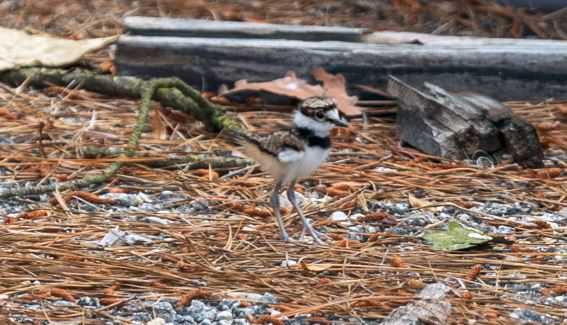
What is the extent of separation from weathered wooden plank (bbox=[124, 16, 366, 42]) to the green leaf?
7.66 ft

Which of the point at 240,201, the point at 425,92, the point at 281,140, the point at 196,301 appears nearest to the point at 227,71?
the point at 425,92

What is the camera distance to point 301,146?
454 centimetres

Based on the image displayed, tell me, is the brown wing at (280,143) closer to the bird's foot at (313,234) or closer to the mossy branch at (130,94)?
the bird's foot at (313,234)

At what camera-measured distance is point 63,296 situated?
153 inches

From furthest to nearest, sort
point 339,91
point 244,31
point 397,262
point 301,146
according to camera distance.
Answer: point 244,31 → point 339,91 → point 301,146 → point 397,262

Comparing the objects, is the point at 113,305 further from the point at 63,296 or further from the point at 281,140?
the point at 281,140

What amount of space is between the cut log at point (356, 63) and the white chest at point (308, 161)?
1.87 m

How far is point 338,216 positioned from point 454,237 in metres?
0.56

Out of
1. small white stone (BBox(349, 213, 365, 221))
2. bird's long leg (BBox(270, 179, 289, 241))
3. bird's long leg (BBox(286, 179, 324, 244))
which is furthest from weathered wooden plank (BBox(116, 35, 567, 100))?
bird's long leg (BBox(270, 179, 289, 241))

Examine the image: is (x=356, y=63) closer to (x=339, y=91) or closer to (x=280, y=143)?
(x=339, y=91)

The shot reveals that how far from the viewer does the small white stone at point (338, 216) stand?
488cm

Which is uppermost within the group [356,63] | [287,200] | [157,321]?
[356,63]

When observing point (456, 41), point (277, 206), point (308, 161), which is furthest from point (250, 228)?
point (456, 41)

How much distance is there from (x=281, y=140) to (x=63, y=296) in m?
1.12
